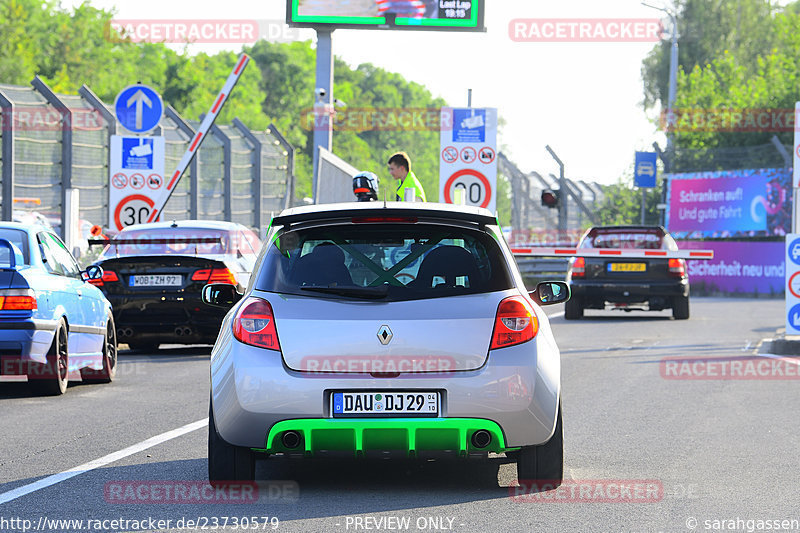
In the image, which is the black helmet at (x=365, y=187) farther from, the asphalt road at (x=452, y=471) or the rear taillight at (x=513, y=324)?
the rear taillight at (x=513, y=324)

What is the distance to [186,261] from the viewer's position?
54.3ft

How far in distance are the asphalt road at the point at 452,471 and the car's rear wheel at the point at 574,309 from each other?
1129 cm

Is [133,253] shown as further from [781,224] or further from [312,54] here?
[312,54]

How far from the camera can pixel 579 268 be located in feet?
82.6

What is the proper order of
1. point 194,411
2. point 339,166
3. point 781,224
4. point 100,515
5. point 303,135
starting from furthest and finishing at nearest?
point 303,135, point 781,224, point 339,166, point 194,411, point 100,515

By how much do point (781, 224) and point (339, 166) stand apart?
23.7 metres

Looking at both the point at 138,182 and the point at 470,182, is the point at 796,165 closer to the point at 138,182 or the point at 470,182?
the point at 470,182

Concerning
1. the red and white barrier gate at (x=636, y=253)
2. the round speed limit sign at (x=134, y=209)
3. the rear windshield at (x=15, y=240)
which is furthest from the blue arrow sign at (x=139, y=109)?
the rear windshield at (x=15, y=240)

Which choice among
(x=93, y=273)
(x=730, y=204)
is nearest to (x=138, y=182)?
(x=93, y=273)

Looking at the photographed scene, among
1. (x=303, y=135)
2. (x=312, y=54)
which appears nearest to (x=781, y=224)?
(x=303, y=135)

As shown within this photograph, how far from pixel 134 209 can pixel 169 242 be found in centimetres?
424

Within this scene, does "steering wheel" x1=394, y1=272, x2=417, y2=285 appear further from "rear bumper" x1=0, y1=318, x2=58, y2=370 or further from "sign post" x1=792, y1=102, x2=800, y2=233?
"sign post" x1=792, y1=102, x2=800, y2=233

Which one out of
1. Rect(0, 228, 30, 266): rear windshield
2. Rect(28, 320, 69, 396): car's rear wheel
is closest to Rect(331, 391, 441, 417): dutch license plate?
Rect(28, 320, 69, 396): car's rear wheel

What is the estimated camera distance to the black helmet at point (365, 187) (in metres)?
12.7
